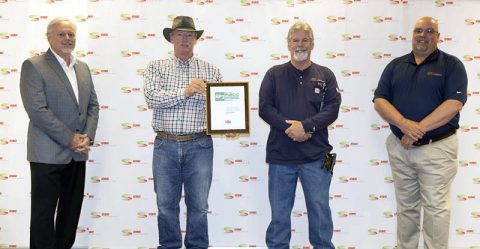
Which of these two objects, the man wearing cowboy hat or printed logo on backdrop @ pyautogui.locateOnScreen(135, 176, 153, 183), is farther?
printed logo on backdrop @ pyautogui.locateOnScreen(135, 176, 153, 183)

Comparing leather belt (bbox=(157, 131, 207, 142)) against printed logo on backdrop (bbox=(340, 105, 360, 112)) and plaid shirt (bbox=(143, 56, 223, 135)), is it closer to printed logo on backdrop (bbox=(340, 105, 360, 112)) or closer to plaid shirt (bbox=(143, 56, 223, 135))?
plaid shirt (bbox=(143, 56, 223, 135))

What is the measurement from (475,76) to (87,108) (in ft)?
10.7

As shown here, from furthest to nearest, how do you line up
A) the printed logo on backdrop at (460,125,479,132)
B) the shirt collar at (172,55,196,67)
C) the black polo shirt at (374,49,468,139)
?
the printed logo on backdrop at (460,125,479,132) → the shirt collar at (172,55,196,67) → the black polo shirt at (374,49,468,139)

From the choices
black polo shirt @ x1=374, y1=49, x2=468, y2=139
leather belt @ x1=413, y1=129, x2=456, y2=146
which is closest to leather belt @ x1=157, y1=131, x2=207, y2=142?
black polo shirt @ x1=374, y1=49, x2=468, y2=139

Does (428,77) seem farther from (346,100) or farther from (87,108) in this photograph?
(87,108)

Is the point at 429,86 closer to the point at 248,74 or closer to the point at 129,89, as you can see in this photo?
the point at 248,74

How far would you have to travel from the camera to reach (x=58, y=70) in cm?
352

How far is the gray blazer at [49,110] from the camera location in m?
3.37

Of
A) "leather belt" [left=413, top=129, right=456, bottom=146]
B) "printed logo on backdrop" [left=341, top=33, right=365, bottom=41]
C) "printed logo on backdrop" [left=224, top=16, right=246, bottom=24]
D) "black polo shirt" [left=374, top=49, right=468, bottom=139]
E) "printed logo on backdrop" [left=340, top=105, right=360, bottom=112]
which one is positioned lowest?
"leather belt" [left=413, top=129, right=456, bottom=146]

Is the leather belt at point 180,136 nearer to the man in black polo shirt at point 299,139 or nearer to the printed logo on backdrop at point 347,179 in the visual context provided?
the man in black polo shirt at point 299,139

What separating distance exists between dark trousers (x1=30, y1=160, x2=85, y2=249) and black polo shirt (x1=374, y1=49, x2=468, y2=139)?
2440mm

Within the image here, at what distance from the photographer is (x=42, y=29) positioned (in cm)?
418

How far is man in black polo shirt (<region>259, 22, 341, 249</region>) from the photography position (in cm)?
351

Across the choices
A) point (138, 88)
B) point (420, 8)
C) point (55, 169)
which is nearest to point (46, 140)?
point (55, 169)
